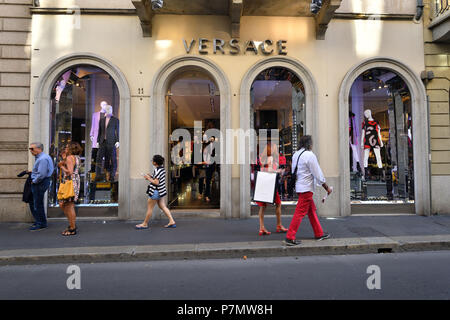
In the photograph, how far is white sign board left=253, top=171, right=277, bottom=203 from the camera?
5574 millimetres

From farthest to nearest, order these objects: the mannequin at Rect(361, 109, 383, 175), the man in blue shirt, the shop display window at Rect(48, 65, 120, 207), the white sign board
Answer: the mannequin at Rect(361, 109, 383, 175)
the shop display window at Rect(48, 65, 120, 207)
the man in blue shirt
the white sign board

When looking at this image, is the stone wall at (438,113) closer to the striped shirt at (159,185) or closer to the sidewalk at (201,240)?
the sidewalk at (201,240)

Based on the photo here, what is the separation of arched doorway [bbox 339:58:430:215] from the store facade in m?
0.03

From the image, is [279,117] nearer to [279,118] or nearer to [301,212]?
[279,118]

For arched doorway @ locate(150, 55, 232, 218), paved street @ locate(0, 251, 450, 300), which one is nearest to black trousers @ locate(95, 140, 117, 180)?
arched doorway @ locate(150, 55, 232, 218)

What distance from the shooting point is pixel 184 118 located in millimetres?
9484

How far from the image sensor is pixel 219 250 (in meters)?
4.75

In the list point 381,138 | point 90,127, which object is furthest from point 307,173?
point 90,127

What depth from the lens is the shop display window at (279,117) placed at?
25.7 ft

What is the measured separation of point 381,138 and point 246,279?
6.59m

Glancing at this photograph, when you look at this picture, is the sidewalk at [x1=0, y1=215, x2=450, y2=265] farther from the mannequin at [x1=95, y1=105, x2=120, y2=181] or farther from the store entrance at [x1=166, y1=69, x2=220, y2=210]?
the store entrance at [x1=166, y1=69, x2=220, y2=210]

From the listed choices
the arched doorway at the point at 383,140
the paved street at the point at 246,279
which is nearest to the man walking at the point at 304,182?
the paved street at the point at 246,279

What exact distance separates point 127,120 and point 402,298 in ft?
22.1
